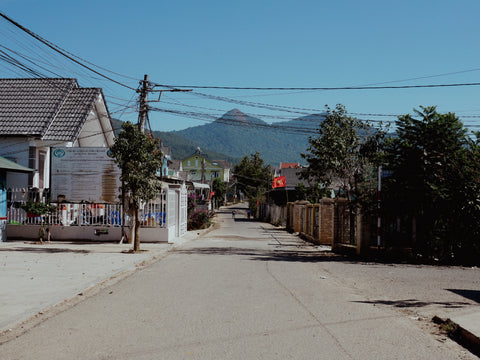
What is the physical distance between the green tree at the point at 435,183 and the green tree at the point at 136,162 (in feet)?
26.4

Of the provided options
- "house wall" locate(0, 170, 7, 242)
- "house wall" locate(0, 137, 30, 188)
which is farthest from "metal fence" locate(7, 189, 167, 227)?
"house wall" locate(0, 137, 30, 188)

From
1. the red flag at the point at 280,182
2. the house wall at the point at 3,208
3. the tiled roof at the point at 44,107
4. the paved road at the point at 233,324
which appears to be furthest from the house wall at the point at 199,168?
the paved road at the point at 233,324

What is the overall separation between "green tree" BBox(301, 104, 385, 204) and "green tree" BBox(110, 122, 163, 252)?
690cm

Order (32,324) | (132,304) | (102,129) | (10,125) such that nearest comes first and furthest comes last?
1. (32,324)
2. (132,304)
3. (10,125)
4. (102,129)

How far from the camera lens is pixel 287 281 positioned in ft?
36.1

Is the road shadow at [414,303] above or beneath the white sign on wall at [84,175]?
beneath

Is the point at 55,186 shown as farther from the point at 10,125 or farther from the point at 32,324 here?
the point at 32,324

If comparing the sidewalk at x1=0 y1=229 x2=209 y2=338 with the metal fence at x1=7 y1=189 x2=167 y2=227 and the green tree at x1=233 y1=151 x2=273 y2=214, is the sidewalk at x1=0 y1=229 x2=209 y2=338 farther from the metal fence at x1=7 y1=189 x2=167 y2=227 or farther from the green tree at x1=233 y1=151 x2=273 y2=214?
the green tree at x1=233 y1=151 x2=273 y2=214

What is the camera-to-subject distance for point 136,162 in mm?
17109

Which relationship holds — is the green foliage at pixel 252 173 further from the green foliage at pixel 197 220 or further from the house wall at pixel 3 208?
the house wall at pixel 3 208

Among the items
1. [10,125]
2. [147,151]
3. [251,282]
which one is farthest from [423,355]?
[10,125]

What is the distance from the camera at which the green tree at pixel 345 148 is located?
1980cm

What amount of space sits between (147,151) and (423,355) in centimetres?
1349

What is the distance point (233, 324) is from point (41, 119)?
19857mm
